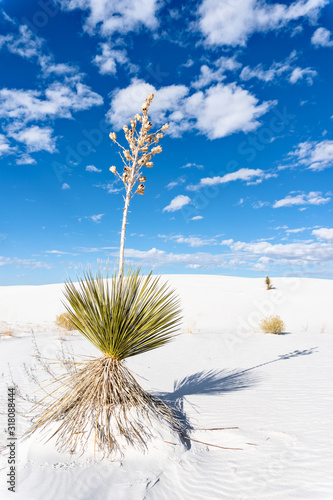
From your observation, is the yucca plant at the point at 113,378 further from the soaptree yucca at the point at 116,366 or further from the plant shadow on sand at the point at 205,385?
the plant shadow on sand at the point at 205,385

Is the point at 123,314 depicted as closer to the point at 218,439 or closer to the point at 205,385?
the point at 218,439

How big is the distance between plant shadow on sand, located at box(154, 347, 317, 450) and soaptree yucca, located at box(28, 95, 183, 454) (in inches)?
30.9

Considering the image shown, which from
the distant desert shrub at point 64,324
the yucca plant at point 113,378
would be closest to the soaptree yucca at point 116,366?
the yucca plant at point 113,378

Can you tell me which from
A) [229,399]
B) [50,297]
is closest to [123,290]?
[229,399]

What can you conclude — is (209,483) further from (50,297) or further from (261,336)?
(50,297)

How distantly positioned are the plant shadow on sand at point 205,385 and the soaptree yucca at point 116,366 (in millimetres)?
785

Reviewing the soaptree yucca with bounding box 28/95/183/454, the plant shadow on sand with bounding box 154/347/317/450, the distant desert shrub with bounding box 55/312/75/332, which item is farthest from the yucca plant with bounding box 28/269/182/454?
the distant desert shrub with bounding box 55/312/75/332

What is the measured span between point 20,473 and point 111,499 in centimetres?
88

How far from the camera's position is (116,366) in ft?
11.1

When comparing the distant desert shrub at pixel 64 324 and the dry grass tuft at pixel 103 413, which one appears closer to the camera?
the dry grass tuft at pixel 103 413

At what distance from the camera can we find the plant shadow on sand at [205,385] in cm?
442

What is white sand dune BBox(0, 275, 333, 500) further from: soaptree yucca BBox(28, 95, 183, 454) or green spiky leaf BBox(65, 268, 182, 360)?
green spiky leaf BBox(65, 268, 182, 360)

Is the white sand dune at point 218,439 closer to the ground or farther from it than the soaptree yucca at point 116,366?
closer to the ground

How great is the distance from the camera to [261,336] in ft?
36.5
